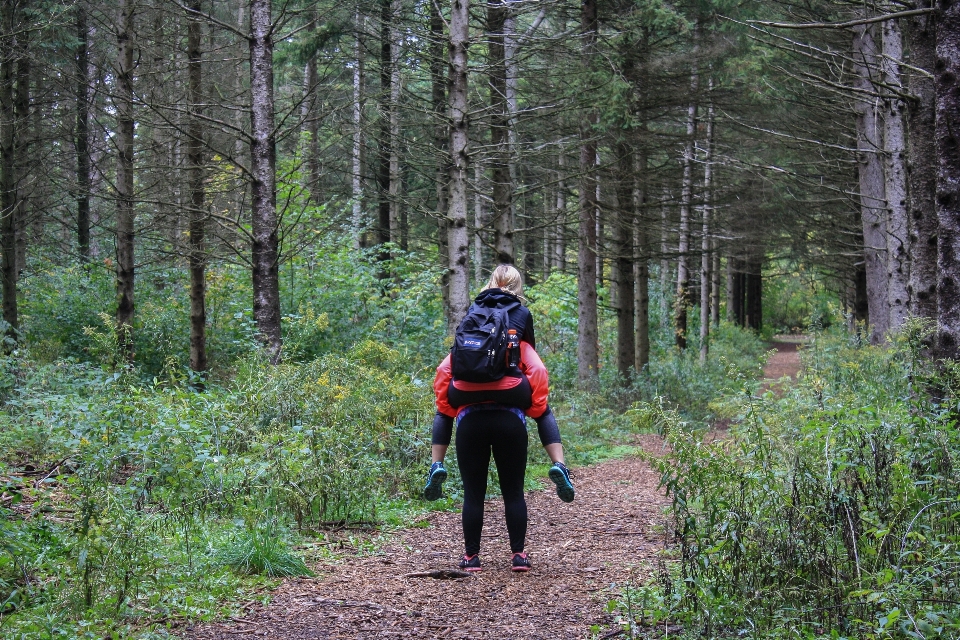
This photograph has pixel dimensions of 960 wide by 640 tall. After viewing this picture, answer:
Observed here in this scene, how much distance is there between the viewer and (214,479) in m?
5.37

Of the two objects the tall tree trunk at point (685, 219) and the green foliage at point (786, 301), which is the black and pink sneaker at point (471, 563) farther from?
the green foliage at point (786, 301)

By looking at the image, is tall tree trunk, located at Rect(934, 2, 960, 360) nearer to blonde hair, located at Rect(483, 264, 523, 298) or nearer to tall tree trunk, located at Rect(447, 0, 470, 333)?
blonde hair, located at Rect(483, 264, 523, 298)

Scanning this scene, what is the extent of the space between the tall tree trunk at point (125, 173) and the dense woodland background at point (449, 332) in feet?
0.17

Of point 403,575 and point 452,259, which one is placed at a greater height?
point 452,259

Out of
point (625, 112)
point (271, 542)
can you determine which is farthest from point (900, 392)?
point (625, 112)

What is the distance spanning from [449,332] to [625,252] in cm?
555

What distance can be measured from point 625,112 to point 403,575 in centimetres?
893

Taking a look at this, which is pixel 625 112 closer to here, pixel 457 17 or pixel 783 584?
pixel 457 17

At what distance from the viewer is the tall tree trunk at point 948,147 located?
5.03 metres

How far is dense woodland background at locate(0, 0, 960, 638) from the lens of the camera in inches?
147

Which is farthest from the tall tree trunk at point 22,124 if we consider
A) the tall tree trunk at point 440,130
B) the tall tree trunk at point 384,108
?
the tall tree trunk at point 440,130

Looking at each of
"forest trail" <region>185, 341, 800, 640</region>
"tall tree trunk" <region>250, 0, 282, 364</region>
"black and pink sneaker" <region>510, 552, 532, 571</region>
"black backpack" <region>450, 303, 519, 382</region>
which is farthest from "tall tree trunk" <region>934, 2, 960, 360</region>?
"tall tree trunk" <region>250, 0, 282, 364</region>

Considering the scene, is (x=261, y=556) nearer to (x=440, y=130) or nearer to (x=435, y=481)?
(x=435, y=481)

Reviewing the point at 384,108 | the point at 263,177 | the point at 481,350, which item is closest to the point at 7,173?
the point at 263,177
